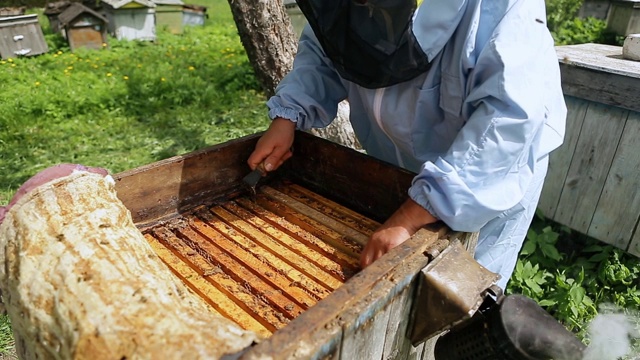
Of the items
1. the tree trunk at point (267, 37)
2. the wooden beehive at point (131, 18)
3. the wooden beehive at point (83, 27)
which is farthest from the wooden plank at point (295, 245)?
the wooden beehive at point (131, 18)

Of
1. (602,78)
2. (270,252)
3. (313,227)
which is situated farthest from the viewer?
(602,78)

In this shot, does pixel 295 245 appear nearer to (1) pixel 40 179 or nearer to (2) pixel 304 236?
(2) pixel 304 236

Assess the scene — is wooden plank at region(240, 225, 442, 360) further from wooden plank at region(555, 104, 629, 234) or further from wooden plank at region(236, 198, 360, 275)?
wooden plank at region(555, 104, 629, 234)

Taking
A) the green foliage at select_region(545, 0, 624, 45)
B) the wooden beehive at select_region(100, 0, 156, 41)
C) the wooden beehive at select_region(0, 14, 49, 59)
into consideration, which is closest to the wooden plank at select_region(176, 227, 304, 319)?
the green foliage at select_region(545, 0, 624, 45)

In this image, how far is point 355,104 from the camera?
6.77 ft

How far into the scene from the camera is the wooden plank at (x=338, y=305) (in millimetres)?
974

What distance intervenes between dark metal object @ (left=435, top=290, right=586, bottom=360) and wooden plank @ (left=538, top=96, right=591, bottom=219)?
90.3 inches

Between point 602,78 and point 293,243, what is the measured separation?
2.28 m

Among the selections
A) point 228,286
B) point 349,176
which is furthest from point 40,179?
point 349,176

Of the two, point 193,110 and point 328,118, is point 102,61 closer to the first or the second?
point 193,110

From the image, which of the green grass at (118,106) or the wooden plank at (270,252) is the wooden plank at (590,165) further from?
the green grass at (118,106)

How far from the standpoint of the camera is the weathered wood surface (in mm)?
2809

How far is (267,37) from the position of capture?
3508 millimetres

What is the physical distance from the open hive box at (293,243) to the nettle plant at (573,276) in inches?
66.8
